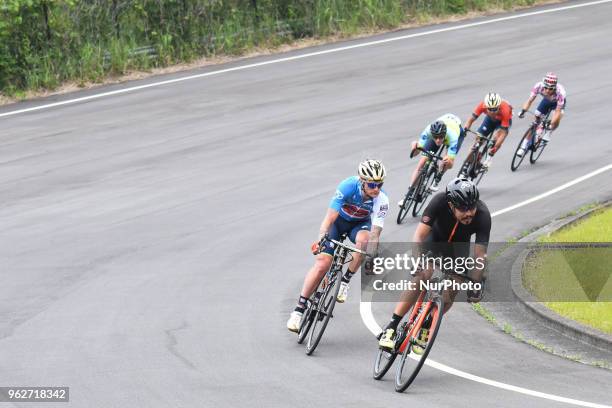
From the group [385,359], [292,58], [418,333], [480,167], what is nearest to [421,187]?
[480,167]

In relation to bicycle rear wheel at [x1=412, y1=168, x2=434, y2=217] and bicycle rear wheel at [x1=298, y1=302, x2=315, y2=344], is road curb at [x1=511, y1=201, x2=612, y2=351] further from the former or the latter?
bicycle rear wheel at [x1=298, y1=302, x2=315, y2=344]

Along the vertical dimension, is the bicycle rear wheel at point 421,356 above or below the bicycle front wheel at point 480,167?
above

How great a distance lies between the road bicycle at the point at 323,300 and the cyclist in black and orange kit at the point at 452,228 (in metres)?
1.08

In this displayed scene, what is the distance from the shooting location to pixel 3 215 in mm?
19531

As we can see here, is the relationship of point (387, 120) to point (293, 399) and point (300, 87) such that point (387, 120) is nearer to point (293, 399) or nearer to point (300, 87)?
point (300, 87)

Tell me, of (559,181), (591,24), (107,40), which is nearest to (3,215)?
(559,181)

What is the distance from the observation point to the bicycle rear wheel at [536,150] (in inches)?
886

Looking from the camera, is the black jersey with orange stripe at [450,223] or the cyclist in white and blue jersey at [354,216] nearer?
the black jersey with orange stripe at [450,223]

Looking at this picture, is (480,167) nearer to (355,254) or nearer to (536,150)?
(536,150)

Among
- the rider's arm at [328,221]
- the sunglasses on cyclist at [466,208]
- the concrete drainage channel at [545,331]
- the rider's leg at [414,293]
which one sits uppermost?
the sunglasses on cyclist at [466,208]

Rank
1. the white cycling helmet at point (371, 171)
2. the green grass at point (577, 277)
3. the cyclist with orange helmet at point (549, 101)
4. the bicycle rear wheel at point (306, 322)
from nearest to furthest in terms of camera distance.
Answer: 1. the white cycling helmet at point (371, 171)
2. the bicycle rear wheel at point (306, 322)
3. the green grass at point (577, 277)
4. the cyclist with orange helmet at point (549, 101)

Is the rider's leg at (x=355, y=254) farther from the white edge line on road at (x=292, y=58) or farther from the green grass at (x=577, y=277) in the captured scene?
the white edge line on road at (x=292, y=58)

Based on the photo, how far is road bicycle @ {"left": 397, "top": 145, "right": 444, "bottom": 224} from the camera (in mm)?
18859

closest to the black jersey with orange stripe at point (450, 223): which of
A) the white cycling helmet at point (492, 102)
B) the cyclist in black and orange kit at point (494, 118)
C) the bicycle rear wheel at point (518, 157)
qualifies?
the cyclist in black and orange kit at point (494, 118)
